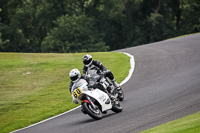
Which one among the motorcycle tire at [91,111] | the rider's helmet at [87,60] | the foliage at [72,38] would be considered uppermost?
the rider's helmet at [87,60]

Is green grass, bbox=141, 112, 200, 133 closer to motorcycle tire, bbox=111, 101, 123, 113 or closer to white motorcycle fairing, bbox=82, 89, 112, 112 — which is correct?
white motorcycle fairing, bbox=82, 89, 112, 112

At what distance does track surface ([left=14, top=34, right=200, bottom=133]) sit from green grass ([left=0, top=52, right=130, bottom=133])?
1293 millimetres

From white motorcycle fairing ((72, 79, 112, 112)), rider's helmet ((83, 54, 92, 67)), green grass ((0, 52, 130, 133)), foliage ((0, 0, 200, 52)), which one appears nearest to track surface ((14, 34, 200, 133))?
white motorcycle fairing ((72, 79, 112, 112))

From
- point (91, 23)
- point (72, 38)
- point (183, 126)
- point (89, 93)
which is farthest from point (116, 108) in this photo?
point (91, 23)

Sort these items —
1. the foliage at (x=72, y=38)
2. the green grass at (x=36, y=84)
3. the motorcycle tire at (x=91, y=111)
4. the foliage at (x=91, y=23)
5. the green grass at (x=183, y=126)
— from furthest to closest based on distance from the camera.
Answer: the foliage at (x=91, y=23) < the foliage at (x=72, y=38) < the green grass at (x=36, y=84) < the motorcycle tire at (x=91, y=111) < the green grass at (x=183, y=126)

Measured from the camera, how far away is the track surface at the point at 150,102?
33.0ft

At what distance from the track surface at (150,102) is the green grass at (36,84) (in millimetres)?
1293

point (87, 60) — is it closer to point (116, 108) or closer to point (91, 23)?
point (116, 108)

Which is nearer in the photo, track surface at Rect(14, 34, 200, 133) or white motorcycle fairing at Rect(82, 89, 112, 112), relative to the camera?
track surface at Rect(14, 34, 200, 133)

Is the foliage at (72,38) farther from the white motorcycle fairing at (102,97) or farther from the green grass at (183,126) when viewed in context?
the green grass at (183,126)

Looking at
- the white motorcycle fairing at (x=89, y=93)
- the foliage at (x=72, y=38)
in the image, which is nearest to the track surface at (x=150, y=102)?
the white motorcycle fairing at (x=89, y=93)

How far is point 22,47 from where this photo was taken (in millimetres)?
66312

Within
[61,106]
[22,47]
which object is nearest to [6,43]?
[22,47]

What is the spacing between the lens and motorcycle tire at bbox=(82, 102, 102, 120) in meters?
10.7
